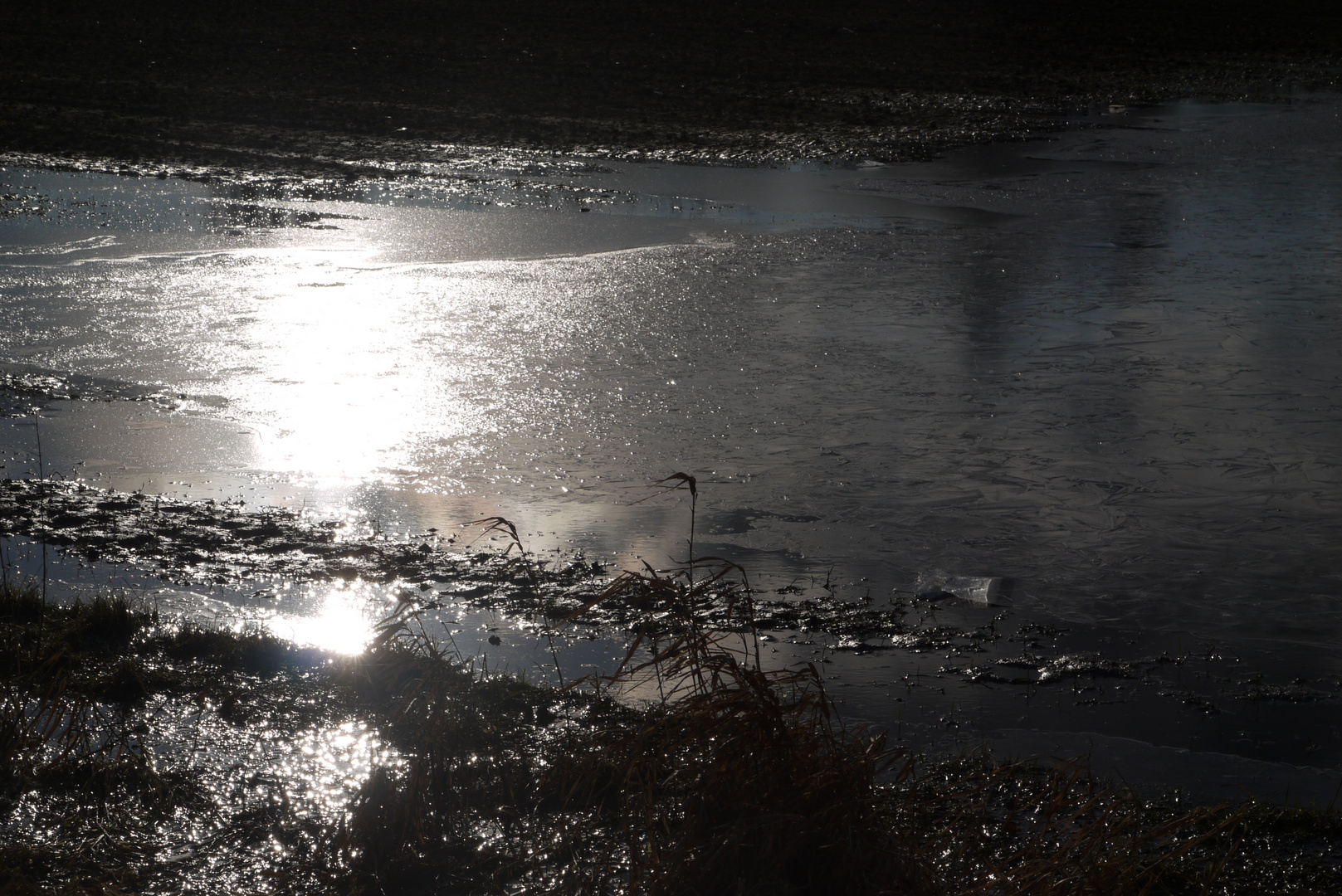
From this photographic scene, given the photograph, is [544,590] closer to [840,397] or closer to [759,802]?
[759,802]

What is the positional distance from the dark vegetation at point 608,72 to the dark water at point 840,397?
5277 mm

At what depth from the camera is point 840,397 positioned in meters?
8.22

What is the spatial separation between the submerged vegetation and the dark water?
2.13ft

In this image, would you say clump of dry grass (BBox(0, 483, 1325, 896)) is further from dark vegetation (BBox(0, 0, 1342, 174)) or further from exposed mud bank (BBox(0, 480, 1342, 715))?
dark vegetation (BBox(0, 0, 1342, 174))

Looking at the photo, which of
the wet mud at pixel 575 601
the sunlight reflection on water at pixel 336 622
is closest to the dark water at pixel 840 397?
the wet mud at pixel 575 601

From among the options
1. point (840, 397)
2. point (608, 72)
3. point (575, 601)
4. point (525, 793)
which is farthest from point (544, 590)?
point (608, 72)

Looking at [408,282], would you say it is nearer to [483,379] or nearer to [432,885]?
[483,379]

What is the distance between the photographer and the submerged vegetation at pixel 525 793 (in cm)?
323

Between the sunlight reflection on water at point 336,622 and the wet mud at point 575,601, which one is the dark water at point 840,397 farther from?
the sunlight reflection on water at point 336,622

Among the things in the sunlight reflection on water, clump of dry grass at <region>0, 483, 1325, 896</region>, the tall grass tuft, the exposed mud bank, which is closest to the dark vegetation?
the exposed mud bank

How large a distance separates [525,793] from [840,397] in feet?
15.1

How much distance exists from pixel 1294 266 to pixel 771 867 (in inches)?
392

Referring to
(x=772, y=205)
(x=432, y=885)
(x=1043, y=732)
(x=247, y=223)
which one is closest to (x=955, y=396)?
(x=1043, y=732)

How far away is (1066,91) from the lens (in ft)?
90.4
